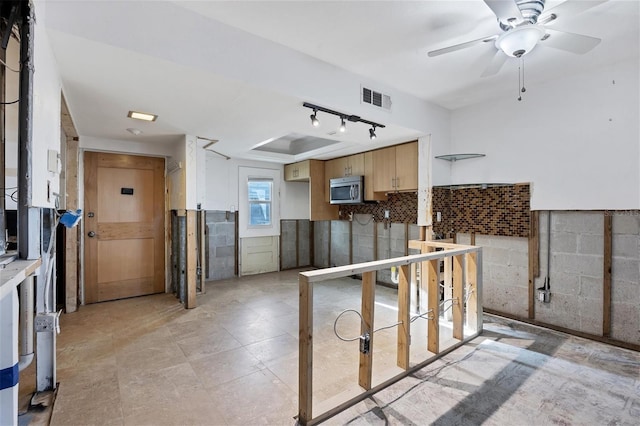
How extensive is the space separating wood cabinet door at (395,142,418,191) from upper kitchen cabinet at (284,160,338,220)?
5.88ft

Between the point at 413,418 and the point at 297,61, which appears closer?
the point at 413,418

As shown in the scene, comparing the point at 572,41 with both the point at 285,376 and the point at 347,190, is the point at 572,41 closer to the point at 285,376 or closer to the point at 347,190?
the point at 285,376

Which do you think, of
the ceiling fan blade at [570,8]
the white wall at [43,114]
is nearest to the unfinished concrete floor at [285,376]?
the white wall at [43,114]

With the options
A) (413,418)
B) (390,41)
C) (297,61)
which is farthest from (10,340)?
(390,41)

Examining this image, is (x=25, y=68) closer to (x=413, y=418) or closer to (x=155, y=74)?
(x=155, y=74)

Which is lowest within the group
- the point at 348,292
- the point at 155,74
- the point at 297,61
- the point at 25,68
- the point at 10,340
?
the point at 348,292

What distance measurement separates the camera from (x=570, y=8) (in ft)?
6.07

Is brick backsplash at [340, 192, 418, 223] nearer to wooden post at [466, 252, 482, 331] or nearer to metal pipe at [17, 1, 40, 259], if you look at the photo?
wooden post at [466, 252, 482, 331]

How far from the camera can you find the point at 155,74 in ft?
7.50

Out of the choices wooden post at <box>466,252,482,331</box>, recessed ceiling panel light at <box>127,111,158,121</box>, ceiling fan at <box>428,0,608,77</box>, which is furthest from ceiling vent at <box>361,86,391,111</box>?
recessed ceiling panel light at <box>127,111,158,121</box>

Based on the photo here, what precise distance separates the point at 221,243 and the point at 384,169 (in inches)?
127

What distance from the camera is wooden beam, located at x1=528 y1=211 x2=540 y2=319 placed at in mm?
3461

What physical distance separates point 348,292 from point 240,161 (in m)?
3.17

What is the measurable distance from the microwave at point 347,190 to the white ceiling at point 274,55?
1.62 metres
